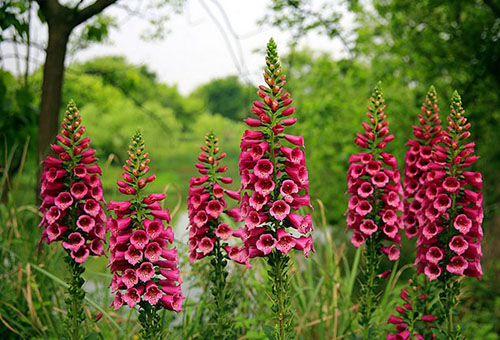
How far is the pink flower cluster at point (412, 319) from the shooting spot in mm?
3205

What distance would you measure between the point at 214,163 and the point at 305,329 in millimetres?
2005

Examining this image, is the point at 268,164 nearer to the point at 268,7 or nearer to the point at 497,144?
the point at 268,7

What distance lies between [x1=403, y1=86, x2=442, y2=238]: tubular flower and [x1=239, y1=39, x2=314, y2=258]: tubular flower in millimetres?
1118

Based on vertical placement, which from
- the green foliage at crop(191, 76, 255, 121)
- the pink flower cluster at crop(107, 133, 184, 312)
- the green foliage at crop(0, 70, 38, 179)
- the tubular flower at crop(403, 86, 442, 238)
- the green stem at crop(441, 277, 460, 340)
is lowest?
the green stem at crop(441, 277, 460, 340)

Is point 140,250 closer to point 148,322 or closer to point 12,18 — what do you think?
point 148,322

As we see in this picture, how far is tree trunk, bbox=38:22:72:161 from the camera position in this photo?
194 inches

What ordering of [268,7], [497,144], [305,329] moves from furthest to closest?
1. [497,144]
2. [268,7]
3. [305,329]

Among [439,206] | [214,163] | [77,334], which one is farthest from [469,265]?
[77,334]

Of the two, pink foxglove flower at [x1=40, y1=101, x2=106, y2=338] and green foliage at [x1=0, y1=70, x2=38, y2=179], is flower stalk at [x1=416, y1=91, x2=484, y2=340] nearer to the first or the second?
pink foxglove flower at [x1=40, y1=101, x2=106, y2=338]

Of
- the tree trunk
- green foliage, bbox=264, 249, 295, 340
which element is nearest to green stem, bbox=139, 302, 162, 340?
green foliage, bbox=264, 249, 295, 340

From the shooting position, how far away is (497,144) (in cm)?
1082

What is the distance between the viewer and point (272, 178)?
265 cm

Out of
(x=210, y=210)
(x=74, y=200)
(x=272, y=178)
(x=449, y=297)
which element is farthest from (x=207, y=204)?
(x=449, y=297)

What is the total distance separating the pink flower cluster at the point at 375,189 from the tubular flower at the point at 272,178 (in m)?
0.64
